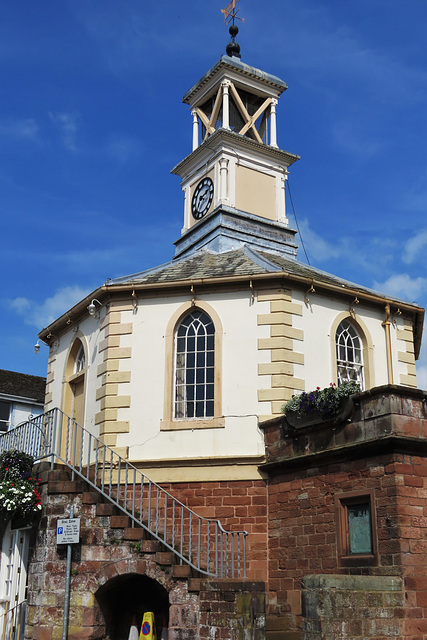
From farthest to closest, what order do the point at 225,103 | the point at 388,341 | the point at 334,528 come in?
the point at 225,103 < the point at 388,341 < the point at 334,528

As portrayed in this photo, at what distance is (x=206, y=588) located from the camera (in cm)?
1184

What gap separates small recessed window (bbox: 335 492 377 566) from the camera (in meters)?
11.3

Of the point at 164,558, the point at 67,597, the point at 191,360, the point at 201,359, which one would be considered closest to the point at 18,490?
the point at 67,597

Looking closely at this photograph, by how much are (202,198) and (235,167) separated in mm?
1415

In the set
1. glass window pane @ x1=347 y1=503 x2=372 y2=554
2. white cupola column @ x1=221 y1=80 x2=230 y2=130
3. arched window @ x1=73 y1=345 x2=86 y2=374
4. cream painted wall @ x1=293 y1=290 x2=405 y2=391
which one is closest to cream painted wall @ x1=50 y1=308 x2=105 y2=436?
arched window @ x1=73 y1=345 x2=86 y2=374

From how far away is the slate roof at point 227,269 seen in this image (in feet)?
51.6

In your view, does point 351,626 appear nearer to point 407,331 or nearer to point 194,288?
point 194,288

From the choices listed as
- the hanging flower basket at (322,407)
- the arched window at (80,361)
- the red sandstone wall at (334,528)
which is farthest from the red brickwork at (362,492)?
the arched window at (80,361)

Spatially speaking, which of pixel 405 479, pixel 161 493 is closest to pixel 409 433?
pixel 405 479

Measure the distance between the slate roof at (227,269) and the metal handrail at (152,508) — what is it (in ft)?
11.9

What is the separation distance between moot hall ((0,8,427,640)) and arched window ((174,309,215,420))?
0.03 m

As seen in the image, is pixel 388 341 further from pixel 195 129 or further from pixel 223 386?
pixel 195 129

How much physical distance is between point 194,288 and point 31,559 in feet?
20.9

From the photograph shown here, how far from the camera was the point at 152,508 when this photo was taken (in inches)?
567
